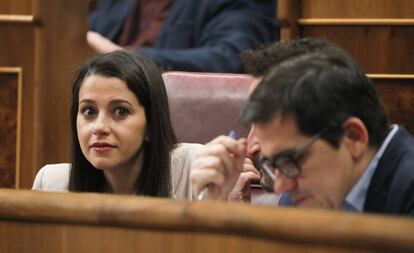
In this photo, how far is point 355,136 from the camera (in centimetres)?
95

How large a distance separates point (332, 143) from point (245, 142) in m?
0.25

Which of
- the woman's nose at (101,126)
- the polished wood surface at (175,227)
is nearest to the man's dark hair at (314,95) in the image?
the polished wood surface at (175,227)

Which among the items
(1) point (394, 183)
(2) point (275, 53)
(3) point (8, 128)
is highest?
(2) point (275, 53)

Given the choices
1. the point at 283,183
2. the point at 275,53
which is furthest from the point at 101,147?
the point at 283,183

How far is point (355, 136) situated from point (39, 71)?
118cm

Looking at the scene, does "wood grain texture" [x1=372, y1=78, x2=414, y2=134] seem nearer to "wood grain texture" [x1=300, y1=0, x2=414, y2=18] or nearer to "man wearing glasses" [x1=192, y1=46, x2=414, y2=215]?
"wood grain texture" [x1=300, y1=0, x2=414, y2=18]

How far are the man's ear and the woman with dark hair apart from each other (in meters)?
0.58

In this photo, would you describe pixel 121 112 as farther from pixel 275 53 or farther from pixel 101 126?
pixel 275 53

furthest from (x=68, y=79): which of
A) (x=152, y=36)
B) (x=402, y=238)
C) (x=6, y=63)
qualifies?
(x=402, y=238)

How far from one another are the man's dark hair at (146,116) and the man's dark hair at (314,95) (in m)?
0.56

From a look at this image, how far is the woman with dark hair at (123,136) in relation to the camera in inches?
57.8

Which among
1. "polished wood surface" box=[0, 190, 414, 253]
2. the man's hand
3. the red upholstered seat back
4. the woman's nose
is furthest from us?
the red upholstered seat back

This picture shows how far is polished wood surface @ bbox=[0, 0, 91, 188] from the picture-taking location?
198cm

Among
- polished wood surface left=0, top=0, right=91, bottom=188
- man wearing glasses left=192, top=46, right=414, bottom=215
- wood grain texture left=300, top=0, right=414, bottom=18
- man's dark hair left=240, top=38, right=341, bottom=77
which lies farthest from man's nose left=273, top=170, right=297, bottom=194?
polished wood surface left=0, top=0, right=91, bottom=188
